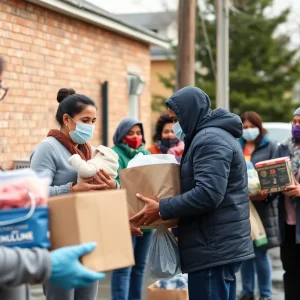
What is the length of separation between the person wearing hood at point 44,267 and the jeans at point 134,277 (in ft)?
13.2

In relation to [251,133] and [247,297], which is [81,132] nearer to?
[251,133]

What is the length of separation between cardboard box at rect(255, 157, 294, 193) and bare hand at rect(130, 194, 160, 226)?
7.37ft

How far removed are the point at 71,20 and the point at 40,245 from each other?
7.93m

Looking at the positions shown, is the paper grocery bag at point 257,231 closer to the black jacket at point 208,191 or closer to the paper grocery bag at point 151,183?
the black jacket at point 208,191

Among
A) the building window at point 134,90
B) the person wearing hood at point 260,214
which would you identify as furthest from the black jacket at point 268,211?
the building window at point 134,90

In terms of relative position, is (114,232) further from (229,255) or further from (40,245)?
(229,255)

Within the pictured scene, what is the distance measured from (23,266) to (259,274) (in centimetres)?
541

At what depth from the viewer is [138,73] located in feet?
45.0

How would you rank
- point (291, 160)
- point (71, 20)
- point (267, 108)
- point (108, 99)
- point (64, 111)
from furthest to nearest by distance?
point (267, 108)
point (108, 99)
point (71, 20)
point (291, 160)
point (64, 111)

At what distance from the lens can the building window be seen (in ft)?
43.6

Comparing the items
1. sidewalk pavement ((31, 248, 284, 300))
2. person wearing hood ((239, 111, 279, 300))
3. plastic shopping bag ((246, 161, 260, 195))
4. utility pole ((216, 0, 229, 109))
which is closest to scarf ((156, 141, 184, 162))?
person wearing hood ((239, 111, 279, 300))

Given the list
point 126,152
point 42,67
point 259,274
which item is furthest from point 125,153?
point 42,67

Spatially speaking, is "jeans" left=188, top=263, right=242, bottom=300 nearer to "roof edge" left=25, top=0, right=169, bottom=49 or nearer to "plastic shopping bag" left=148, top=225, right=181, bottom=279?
"plastic shopping bag" left=148, top=225, right=181, bottom=279

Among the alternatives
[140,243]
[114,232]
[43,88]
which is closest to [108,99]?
[43,88]
